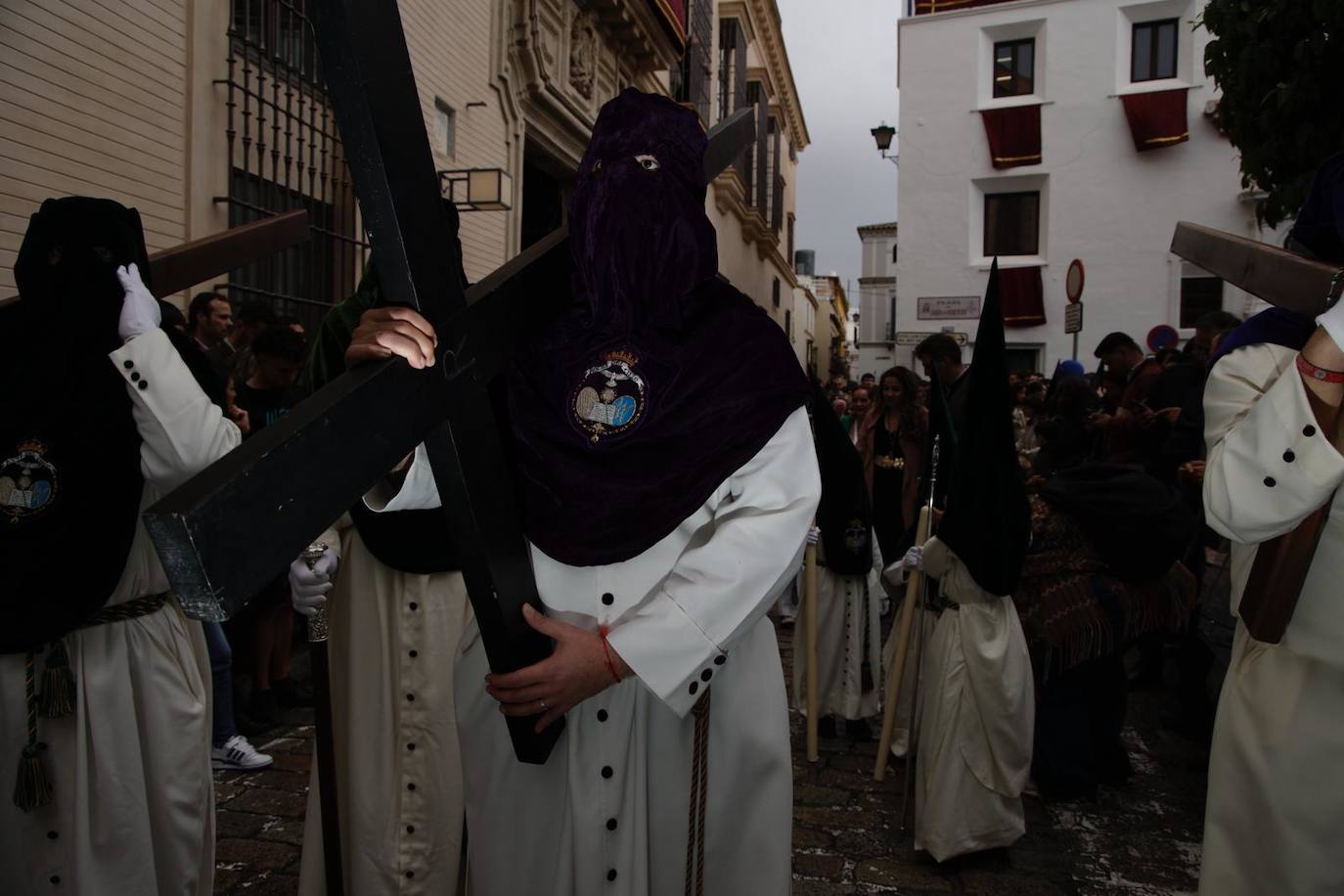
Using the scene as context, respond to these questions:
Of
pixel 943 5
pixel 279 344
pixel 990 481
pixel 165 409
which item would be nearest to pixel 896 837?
pixel 990 481

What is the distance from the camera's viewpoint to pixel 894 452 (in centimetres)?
638

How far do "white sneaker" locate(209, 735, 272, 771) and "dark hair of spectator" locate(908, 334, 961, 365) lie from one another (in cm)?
428

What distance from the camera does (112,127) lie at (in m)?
5.25

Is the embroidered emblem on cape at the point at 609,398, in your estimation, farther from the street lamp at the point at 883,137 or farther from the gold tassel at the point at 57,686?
the street lamp at the point at 883,137

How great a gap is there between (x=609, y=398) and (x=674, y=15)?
1370 cm

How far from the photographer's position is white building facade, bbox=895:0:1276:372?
18.1 m

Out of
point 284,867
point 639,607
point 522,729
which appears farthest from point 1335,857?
point 284,867

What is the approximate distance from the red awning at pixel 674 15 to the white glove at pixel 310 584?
12643 millimetres

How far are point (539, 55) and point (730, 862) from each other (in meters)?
10.3

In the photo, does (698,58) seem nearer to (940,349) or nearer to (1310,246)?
(940,349)

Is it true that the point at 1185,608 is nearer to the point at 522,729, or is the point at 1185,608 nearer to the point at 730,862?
the point at 730,862

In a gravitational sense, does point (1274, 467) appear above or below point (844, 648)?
above

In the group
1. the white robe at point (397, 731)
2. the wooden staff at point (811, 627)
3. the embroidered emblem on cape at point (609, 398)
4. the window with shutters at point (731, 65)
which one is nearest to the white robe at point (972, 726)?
the wooden staff at point (811, 627)

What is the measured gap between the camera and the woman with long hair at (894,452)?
247 inches
